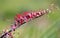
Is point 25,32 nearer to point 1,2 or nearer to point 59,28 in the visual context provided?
point 59,28

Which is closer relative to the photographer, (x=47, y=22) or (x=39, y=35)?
(x=39, y=35)

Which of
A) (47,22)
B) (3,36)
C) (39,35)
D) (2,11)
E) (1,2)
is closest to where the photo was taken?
(3,36)

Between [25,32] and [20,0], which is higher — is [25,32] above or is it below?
above

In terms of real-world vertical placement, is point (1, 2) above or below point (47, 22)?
below

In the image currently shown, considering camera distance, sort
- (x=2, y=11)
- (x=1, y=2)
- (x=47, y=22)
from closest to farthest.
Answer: (x=47, y=22)
(x=2, y=11)
(x=1, y=2)

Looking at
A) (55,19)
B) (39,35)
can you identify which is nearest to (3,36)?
(39,35)

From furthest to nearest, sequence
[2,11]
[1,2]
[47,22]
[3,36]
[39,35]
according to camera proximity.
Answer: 1. [1,2]
2. [2,11]
3. [47,22]
4. [39,35]
5. [3,36]

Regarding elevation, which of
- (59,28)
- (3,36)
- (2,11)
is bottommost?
(2,11)

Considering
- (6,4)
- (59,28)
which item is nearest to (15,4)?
(6,4)

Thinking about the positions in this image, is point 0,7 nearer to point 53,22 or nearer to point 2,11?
point 2,11
